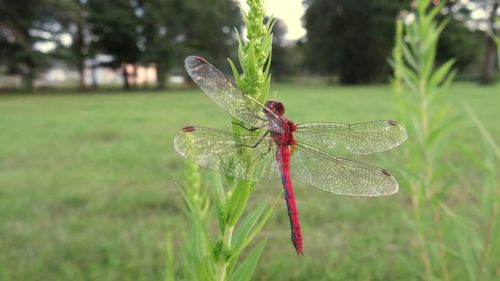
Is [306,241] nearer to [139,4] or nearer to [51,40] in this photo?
[51,40]

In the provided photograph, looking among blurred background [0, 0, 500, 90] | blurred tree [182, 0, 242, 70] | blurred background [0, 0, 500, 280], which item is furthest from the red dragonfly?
blurred tree [182, 0, 242, 70]

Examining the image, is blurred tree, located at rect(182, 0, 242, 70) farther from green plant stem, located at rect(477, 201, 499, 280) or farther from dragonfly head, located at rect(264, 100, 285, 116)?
dragonfly head, located at rect(264, 100, 285, 116)

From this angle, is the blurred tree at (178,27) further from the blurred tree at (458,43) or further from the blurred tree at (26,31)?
Answer: the blurred tree at (458,43)

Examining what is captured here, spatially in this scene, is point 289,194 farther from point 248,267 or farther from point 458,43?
point 458,43

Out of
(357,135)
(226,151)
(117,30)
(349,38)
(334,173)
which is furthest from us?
(349,38)

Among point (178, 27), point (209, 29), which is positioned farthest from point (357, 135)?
point (209, 29)

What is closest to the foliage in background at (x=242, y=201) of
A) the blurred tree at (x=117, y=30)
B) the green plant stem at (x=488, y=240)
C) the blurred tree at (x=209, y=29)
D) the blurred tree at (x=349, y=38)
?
the green plant stem at (x=488, y=240)
